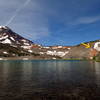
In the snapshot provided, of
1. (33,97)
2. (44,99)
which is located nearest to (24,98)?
(33,97)

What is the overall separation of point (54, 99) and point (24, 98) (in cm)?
358

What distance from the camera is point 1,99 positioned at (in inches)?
704

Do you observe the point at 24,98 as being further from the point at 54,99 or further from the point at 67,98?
the point at 67,98

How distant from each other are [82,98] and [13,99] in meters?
8.21

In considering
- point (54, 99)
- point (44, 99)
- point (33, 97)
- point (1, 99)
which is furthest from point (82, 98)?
point (1, 99)

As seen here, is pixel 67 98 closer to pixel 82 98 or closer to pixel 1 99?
pixel 82 98

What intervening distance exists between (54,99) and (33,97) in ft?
8.78

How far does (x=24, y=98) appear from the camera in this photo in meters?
18.4

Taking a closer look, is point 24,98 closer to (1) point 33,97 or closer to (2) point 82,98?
(1) point 33,97

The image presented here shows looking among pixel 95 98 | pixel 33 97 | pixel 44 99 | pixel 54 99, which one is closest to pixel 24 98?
pixel 33 97

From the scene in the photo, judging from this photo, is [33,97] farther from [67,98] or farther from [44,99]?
[67,98]

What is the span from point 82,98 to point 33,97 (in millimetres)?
5965

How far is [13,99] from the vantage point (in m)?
17.9

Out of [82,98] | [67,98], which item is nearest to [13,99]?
[67,98]
